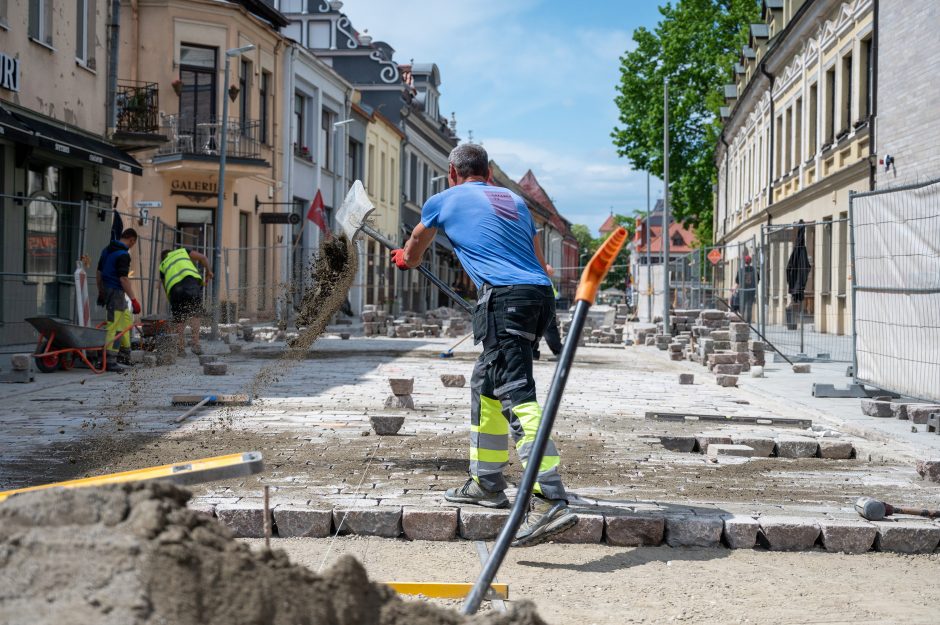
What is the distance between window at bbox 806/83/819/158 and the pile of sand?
29.7m

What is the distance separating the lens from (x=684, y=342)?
23125 millimetres

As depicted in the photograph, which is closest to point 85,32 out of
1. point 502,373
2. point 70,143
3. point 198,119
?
point 70,143

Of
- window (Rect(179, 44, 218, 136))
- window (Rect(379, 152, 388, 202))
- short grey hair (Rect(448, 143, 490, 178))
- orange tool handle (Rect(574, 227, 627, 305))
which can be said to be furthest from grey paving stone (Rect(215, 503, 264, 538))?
window (Rect(379, 152, 388, 202))

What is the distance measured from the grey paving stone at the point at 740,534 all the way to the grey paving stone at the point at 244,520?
2.36 m

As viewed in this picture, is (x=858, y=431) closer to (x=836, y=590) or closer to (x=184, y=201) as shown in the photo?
(x=836, y=590)

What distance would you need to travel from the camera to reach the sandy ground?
435 cm

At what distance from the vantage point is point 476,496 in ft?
19.7

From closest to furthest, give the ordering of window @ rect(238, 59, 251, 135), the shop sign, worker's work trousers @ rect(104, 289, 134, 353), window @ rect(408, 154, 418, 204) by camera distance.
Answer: worker's work trousers @ rect(104, 289, 134, 353) → the shop sign → window @ rect(238, 59, 251, 135) → window @ rect(408, 154, 418, 204)

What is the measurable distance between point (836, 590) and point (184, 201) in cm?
2597

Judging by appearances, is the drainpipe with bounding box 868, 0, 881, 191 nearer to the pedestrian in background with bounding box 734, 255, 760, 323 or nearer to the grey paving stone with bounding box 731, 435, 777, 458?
the pedestrian in background with bounding box 734, 255, 760, 323

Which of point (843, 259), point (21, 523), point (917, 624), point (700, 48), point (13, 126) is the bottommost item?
point (917, 624)

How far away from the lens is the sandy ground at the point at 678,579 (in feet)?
14.3

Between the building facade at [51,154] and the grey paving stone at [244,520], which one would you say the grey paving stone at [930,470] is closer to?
the grey paving stone at [244,520]

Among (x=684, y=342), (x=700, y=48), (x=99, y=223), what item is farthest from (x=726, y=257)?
(x=700, y=48)
